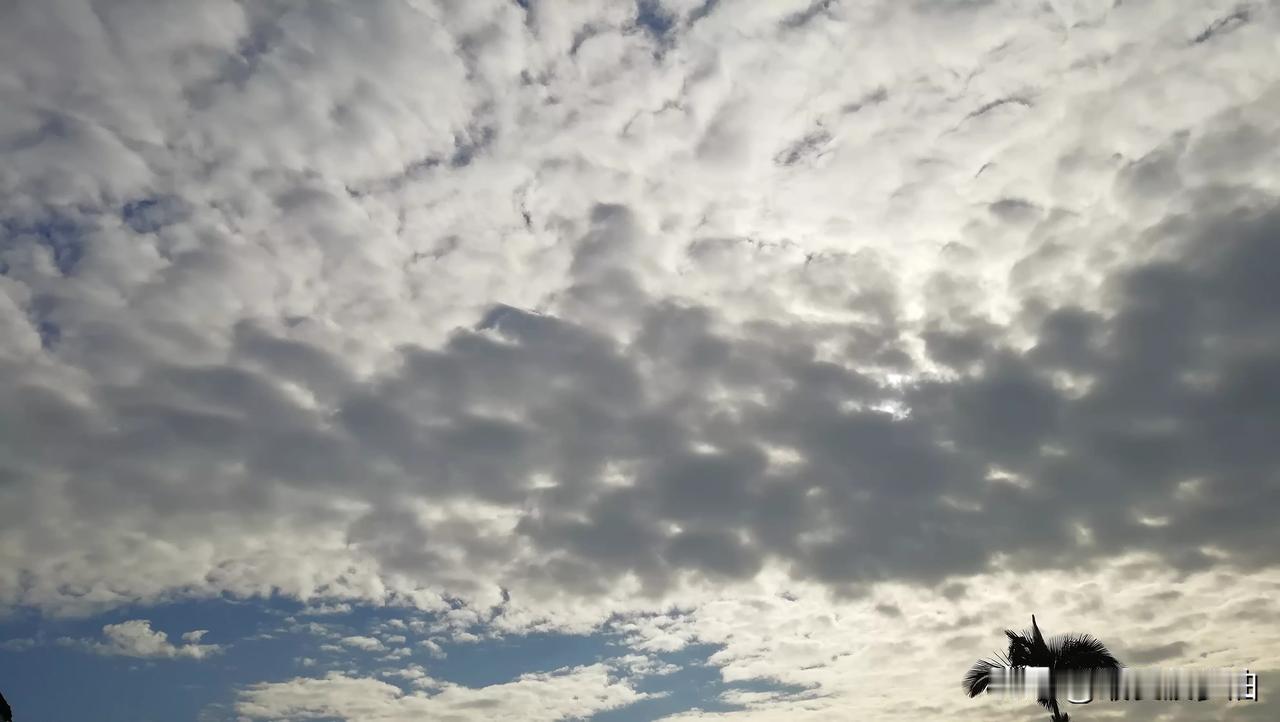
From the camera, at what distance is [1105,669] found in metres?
39.1

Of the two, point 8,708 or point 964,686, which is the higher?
point 964,686

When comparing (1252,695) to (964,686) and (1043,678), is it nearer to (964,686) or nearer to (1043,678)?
(1043,678)

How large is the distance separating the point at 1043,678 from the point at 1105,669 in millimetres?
2831

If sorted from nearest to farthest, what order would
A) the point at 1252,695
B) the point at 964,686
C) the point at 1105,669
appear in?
the point at 1252,695
the point at 1105,669
the point at 964,686

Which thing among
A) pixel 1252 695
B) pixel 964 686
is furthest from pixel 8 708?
pixel 1252 695

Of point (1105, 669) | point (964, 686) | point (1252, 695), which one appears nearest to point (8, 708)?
point (964, 686)

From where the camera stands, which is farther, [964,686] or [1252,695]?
[964,686]

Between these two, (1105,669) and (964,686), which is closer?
(1105,669)

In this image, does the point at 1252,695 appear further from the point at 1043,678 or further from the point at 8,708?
the point at 8,708

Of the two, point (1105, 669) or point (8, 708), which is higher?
point (1105, 669)

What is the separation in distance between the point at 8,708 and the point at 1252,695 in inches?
3082

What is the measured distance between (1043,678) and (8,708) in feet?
231

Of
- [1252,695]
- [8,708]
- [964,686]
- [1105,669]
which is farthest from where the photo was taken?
[8,708]

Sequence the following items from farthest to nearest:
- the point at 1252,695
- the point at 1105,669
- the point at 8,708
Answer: the point at 8,708, the point at 1105,669, the point at 1252,695
